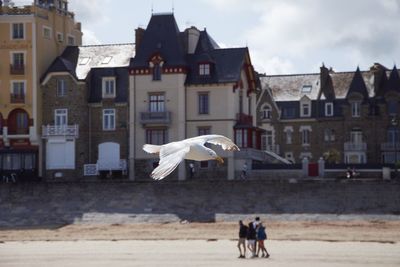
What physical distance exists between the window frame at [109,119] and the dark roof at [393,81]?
93.7 feet

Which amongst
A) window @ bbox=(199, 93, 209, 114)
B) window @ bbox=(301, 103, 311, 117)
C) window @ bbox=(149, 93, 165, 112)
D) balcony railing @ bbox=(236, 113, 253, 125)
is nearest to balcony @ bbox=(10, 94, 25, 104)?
window @ bbox=(149, 93, 165, 112)

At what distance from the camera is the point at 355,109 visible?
96.6 meters

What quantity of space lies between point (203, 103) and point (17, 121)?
14.6m

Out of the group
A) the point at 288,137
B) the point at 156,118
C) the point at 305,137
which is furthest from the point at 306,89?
the point at 156,118

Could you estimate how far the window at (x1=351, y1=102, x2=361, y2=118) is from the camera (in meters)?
96.4

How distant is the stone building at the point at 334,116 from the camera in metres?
95.1

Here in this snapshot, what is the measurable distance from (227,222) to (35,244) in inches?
507

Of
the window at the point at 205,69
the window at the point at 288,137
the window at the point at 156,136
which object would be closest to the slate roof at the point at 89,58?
the window at the point at 156,136

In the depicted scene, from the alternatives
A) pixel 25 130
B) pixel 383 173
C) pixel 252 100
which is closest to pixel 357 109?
pixel 252 100

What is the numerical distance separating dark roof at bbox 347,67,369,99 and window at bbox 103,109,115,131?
26.6 metres

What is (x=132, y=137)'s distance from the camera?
7831cm

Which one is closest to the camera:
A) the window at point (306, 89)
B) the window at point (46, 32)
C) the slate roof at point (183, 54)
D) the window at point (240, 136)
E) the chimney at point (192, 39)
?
the window at point (240, 136)

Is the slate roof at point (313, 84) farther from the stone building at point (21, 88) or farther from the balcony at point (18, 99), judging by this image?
the balcony at point (18, 99)

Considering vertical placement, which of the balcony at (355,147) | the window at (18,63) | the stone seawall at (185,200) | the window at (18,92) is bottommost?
the stone seawall at (185,200)
